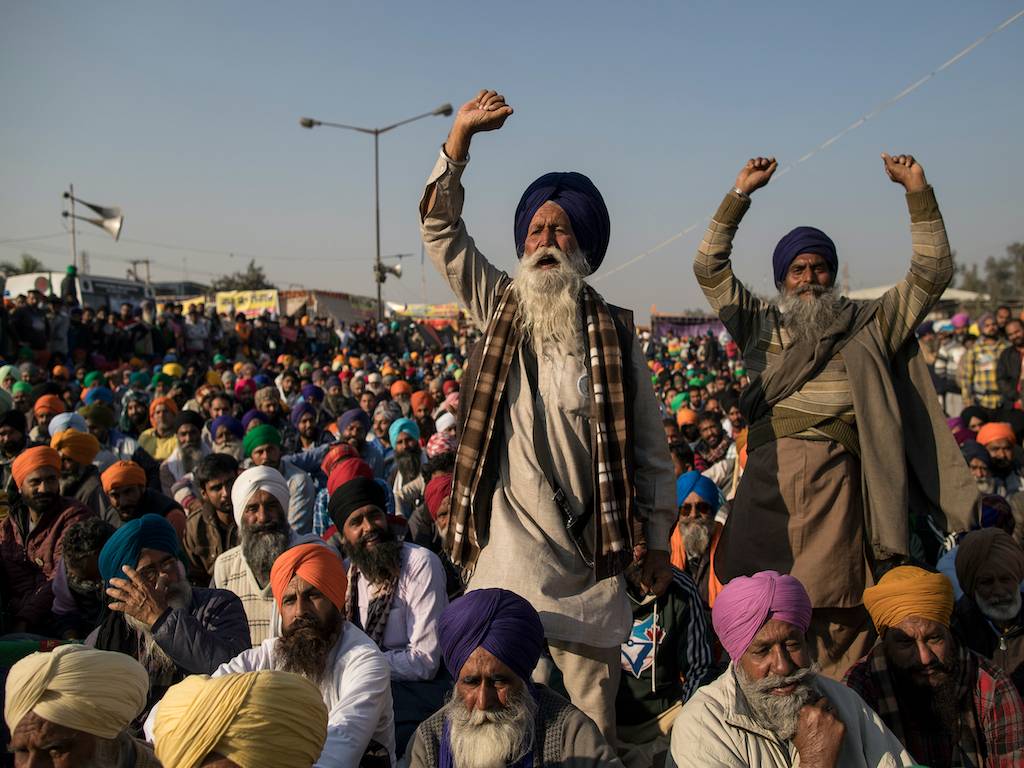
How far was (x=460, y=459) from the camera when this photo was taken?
3.02 metres

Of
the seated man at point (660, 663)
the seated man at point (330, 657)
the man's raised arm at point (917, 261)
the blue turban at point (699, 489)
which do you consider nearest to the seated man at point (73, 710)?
the seated man at point (330, 657)

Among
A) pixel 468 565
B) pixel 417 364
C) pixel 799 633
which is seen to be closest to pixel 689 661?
pixel 799 633

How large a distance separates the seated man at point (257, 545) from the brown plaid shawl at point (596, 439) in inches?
66.2

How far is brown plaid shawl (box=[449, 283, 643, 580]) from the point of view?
2.93 m

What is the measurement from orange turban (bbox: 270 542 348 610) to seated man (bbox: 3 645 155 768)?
3.43 ft

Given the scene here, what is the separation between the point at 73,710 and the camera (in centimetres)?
246

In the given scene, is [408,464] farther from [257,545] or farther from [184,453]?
[257,545]

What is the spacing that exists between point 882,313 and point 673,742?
6.23ft

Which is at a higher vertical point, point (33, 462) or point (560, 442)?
point (560, 442)

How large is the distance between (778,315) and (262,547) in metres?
2.77

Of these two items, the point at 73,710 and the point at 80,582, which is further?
the point at 80,582

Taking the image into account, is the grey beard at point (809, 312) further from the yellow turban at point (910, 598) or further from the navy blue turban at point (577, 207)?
the navy blue turban at point (577, 207)

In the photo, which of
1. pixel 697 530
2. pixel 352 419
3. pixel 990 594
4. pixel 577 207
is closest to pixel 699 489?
pixel 697 530

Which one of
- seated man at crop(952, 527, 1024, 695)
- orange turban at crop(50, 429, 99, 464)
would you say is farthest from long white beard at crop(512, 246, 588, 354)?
orange turban at crop(50, 429, 99, 464)
